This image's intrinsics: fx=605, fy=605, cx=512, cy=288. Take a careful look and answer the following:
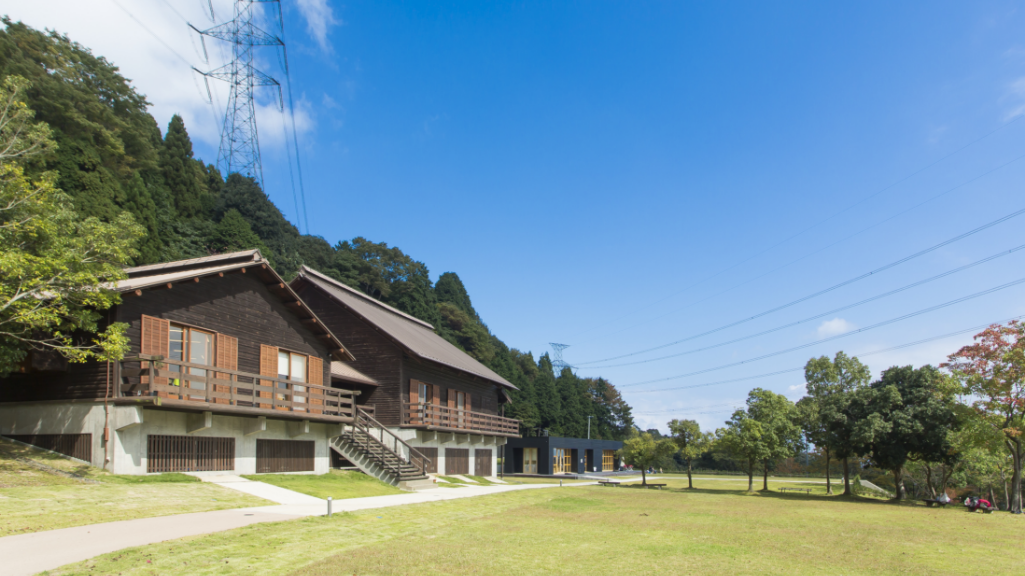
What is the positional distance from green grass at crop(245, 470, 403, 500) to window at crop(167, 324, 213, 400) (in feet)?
13.7

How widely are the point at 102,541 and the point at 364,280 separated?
7356 cm

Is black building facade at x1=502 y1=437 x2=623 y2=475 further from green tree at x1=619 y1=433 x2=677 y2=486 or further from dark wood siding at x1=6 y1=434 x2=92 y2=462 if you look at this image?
dark wood siding at x1=6 y1=434 x2=92 y2=462

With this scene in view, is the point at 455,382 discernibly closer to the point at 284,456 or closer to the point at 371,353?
the point at 371,353

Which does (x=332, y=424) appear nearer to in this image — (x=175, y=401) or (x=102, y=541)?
(x=175, y=401)

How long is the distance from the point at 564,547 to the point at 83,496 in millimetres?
11438

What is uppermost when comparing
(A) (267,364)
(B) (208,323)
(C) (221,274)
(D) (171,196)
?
(D) (171,196)

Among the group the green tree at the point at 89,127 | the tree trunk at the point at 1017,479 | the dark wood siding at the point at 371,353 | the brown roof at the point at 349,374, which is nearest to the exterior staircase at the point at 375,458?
the brown roof at the point at 349,374

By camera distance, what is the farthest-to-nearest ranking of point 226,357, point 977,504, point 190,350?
point 977,504
point 226,357
point 190,350

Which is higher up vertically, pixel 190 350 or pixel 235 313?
pixel 235 313

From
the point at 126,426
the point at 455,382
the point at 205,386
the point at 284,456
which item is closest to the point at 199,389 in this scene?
the point at 205,386

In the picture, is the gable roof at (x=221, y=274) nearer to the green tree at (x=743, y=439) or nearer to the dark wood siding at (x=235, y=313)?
the dark wood siding at (x=235, y=313)

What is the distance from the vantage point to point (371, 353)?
113 feet

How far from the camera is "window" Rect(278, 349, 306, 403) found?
25.5m

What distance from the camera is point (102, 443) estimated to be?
17.7 m
